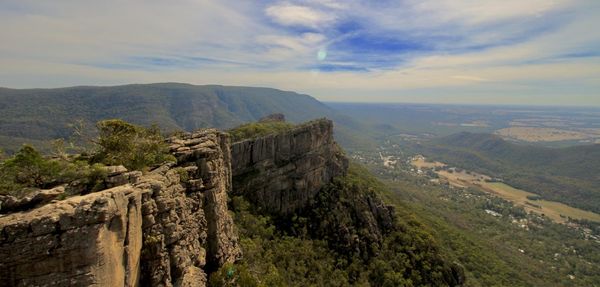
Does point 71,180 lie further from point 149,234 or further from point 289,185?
point 289,185

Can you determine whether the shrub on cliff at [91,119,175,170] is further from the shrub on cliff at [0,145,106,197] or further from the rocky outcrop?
the rocky outcrop

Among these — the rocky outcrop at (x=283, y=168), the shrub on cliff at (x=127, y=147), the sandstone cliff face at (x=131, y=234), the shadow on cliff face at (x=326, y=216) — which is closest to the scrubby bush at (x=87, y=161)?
the shrub on cliff at (x=127, y=147)

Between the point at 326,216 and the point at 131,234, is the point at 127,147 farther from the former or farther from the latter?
the point at 326,216

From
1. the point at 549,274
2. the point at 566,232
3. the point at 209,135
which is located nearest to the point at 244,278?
the point at 209,135

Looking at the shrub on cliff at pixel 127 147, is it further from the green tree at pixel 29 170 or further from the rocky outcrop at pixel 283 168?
the rocky outcrop at pixel 283 168

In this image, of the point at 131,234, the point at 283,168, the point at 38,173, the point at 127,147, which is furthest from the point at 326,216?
the point at 38,173

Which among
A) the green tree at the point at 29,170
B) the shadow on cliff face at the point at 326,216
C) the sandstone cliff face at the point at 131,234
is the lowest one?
the shadow on cliff face at the point at 326,216

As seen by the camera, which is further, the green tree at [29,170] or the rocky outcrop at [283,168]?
the rocky outcrop at [283,168]
